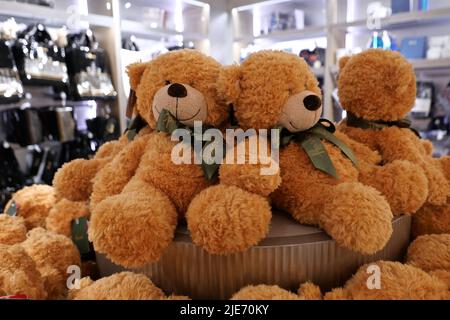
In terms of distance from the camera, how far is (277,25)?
3.24 metres

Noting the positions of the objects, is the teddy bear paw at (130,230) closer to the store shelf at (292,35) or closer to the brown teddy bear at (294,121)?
the brown teddy bear at (294,121)

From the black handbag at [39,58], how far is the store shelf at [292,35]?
1753mm

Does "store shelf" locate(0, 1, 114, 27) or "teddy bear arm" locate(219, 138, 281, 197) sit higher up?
"store shelf" locate(0, 1, 114, 27)

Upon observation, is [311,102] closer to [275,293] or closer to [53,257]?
[275,293]

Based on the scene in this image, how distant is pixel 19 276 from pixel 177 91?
1.16 feet

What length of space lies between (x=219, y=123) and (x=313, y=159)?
0.16 meters

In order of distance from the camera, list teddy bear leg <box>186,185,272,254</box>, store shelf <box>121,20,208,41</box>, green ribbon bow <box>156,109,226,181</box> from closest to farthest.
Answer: teddy bear leg <box>186,185,272,254</box>
green ribbon bow <box>156,109,226,181</box>
store shelf <box>121,20,208,41</box>

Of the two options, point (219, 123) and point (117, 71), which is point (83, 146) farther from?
point (219, 123)

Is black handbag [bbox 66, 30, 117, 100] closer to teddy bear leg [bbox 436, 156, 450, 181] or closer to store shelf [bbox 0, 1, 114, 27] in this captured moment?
store shelf [bbox 0, 1, 114, 27]

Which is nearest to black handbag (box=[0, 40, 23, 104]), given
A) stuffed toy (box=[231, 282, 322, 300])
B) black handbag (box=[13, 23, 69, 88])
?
black handbag (box=[13, 23, 69, 88])

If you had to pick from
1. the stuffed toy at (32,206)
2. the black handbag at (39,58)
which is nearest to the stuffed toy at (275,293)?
the stuffed toy at (32,206)

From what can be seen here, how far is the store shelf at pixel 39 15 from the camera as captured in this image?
1781 mm

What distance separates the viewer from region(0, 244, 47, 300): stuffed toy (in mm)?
532

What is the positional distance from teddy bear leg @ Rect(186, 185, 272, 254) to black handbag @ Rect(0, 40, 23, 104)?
5.11ft
